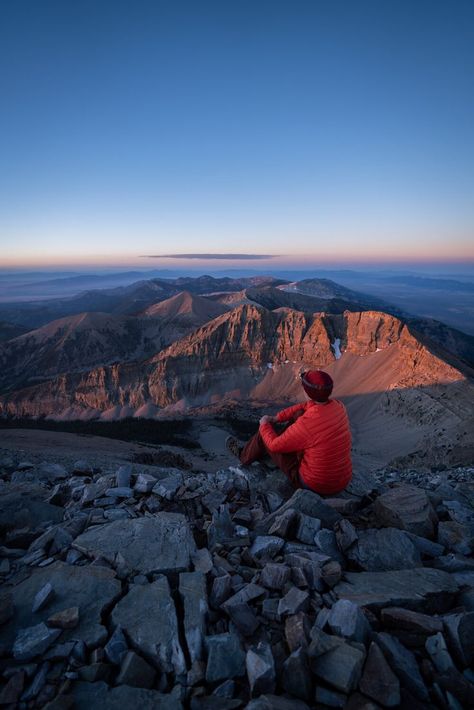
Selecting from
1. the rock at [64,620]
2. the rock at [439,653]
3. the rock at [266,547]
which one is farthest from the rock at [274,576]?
the rock at [64,620]

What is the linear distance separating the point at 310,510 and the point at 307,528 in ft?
1.27

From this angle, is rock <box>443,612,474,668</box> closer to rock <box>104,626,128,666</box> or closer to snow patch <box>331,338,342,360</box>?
rock <box>104,626,128,666</box>

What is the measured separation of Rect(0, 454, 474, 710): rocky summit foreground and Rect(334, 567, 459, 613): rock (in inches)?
0.7

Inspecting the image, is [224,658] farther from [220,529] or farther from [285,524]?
[220,529]

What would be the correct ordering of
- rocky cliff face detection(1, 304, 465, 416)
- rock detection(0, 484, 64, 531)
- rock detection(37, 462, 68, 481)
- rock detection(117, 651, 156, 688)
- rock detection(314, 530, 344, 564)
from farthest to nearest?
rocky cliff face detection(1, 304, 465, 416) → rock detection(37, 462, 68, 481) → rock detection(0, 484, 64, 531) → rock detection(314, 530, 344, 564) → rock detection(117, 651, 156, 688)

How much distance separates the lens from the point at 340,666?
2.68 m

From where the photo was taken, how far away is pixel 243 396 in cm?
6906

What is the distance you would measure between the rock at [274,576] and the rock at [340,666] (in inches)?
35.9

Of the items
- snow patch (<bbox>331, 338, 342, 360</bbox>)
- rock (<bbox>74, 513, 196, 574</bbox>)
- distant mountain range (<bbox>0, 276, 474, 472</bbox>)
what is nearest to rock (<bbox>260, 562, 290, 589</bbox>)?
rock (<bbox>74, 513, 196, 574</bbox>)

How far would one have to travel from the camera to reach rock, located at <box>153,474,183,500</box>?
5895mm

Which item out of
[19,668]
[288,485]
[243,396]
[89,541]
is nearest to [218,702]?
[19,668]

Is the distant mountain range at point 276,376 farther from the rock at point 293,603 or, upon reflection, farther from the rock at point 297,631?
the rock at point 297,631

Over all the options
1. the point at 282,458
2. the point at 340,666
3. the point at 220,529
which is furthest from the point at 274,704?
the point at 282,458

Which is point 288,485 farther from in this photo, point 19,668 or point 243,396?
point 243,396
